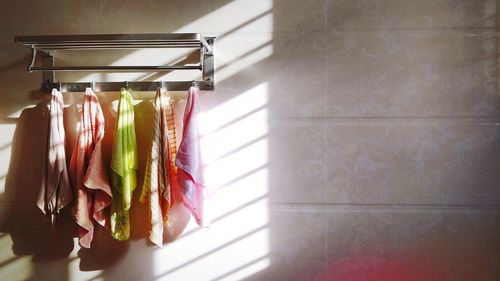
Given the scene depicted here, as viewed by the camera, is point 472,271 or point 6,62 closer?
point 472,271

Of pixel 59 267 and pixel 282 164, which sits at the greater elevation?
pixel 282 164

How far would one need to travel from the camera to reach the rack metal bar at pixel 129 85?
5.54 feet

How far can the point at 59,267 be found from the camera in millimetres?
1755

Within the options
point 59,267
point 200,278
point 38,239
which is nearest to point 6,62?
point 38,239

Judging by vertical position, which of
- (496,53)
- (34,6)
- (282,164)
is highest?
(34,6)

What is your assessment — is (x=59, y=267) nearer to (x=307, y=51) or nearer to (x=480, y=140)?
(x=307, y=51)

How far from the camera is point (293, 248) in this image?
1704mm

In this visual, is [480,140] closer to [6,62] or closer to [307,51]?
[307,51]

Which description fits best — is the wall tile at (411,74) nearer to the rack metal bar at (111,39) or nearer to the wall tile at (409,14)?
the wall tile at (409,14)

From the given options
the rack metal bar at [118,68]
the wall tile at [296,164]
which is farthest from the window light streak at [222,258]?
the rack metal bar at [118,68]

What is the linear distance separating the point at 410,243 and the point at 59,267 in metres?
1.44

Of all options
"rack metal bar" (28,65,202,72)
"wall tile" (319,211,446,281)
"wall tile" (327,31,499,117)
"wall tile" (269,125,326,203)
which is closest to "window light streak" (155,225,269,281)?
"wall tile" (269,125,326,203)

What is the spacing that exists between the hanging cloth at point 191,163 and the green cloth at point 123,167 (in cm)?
19

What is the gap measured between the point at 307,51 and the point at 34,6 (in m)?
Result: 1.16
